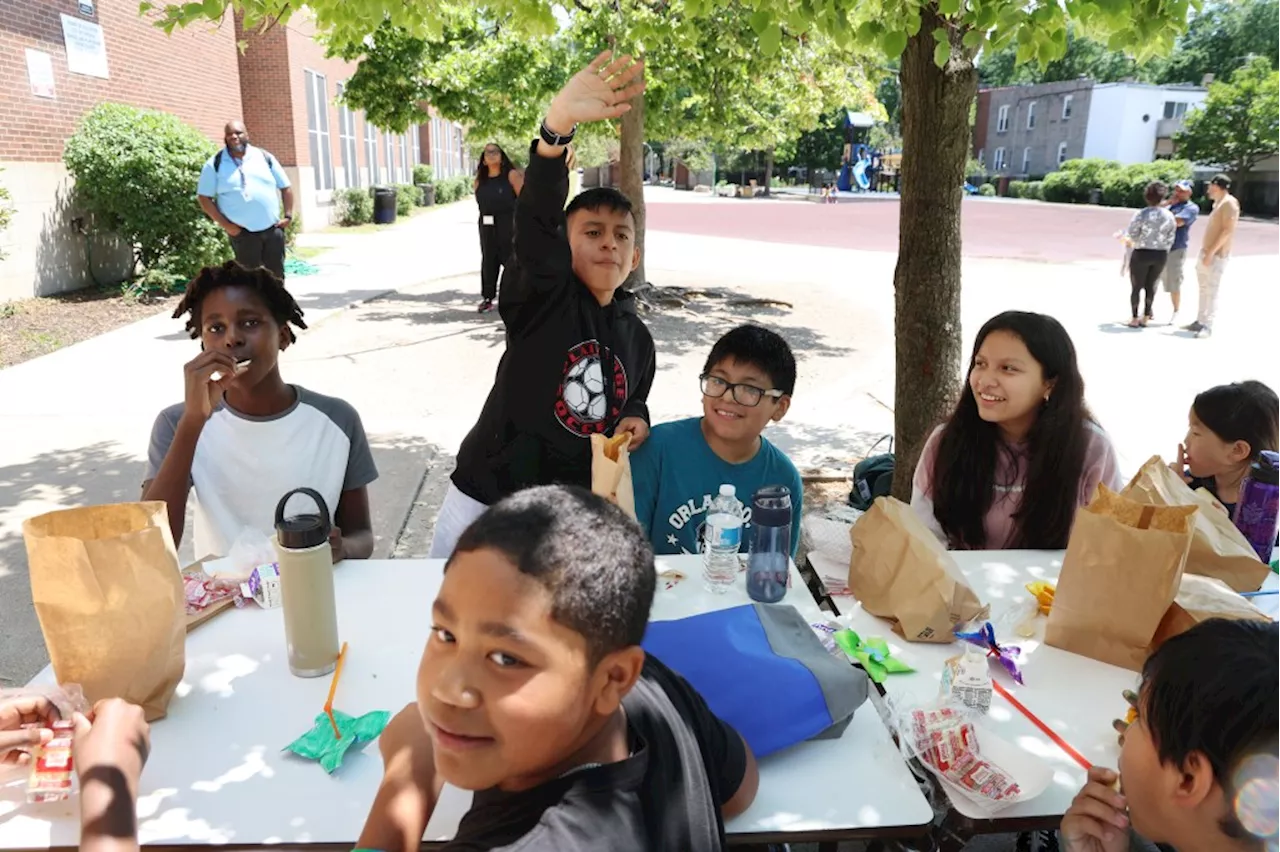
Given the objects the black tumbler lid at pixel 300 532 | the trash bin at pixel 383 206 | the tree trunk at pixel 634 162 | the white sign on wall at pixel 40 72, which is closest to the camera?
the black tumbler lid at pixel 300 532

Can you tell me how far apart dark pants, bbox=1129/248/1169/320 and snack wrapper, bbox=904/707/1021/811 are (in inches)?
423

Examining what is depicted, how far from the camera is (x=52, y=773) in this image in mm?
1563

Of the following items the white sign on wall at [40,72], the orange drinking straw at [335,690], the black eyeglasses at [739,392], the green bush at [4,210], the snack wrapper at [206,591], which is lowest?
the orange drinking straw at [335,690]

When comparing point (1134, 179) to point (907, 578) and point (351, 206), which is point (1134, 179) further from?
point (907, 578)

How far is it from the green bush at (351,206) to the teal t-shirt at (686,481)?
2179 centimetres

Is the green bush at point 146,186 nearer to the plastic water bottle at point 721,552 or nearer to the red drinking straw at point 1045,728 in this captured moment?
the plastic water bottle at point 721,552

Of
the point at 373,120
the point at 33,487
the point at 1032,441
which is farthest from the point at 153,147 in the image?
the point at 1032,441

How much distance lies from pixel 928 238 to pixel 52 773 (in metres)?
4.00

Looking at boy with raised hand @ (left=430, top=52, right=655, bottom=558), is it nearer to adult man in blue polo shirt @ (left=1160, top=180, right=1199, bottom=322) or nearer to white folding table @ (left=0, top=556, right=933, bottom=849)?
white folding table @ (left=0, top=556, right=933, bottom=849)

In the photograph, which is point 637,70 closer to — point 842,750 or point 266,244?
point 842,750

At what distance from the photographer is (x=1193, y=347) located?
970 cm

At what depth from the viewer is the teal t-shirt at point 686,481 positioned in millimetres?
2814

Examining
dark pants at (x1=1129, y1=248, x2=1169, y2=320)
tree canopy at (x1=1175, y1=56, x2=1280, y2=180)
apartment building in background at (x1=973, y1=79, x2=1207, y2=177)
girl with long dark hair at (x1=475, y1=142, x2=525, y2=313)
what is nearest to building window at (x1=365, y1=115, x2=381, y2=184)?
girl with long dark hair at (x1=475, y1=142, x2=525, y2=313)

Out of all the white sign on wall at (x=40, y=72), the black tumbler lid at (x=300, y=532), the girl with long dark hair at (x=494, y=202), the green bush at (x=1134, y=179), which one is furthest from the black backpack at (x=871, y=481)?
the green bush at (x=1134, y=179)
